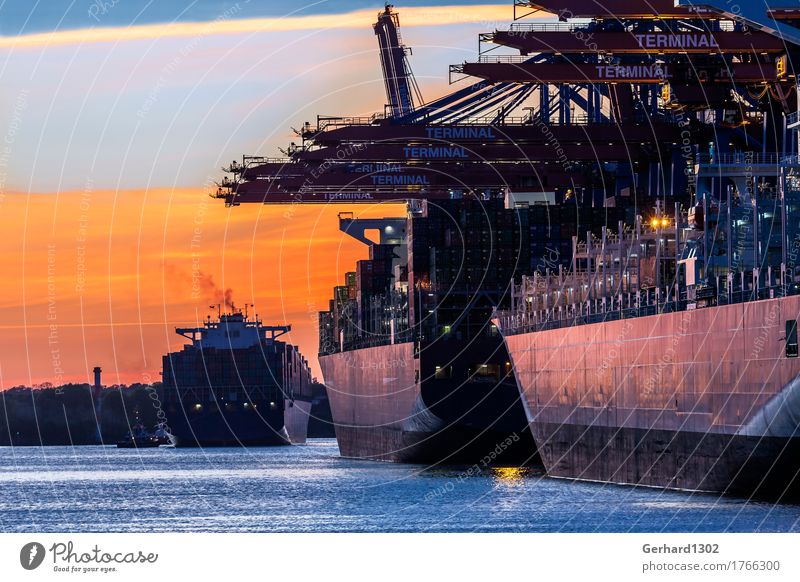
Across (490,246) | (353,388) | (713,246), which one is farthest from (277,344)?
(713,246)

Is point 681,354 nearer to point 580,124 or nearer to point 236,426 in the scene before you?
point 580,124

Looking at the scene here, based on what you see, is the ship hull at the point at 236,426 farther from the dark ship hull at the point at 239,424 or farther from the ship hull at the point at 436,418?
the ship hull at the point at 436,418

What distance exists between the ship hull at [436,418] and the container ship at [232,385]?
74528mm

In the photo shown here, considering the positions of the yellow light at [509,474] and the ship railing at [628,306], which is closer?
the ship railing at [628,306]

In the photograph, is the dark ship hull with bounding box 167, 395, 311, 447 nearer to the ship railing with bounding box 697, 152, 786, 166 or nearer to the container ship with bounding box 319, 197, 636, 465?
the container ship with bounding box 319, 197, 636, 465

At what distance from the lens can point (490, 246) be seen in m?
87.8

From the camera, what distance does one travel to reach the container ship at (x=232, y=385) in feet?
572

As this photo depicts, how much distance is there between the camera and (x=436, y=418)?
8556cm

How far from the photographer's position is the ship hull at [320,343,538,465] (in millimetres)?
84562

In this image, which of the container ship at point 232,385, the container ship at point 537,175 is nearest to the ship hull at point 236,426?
the container ship at point 232,385

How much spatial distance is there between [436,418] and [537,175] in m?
13.0

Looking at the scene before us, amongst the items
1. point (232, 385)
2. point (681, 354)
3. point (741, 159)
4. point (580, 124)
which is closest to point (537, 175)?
point (580, 124)

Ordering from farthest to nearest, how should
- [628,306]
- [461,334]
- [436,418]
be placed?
[461,334]
[436,418]
[628,306]

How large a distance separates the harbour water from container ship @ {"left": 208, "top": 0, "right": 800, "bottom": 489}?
10.3ft
